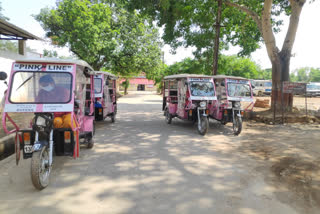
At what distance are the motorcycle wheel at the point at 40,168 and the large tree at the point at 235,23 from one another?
8.87 metres

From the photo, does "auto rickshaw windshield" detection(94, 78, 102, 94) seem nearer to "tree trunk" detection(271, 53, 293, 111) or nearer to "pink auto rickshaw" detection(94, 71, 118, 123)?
"pink auto rickshaw" detection(94, 71, 118, 123)

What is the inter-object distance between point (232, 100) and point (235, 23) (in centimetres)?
797

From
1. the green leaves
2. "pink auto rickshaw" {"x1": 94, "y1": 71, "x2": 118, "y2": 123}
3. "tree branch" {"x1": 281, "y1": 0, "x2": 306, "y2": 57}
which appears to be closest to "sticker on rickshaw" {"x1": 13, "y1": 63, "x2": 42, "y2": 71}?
"pink auto rickshaw" {"x1": 94, "y1": 71, "x2": 118, "y2": 123}

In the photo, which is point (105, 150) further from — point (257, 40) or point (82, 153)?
point (257, 40)

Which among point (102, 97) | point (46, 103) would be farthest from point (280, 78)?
point (46, 103)

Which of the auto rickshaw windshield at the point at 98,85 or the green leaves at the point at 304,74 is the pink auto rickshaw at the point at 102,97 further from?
the green leaves at the point at 304,74

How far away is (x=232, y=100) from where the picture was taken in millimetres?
8938

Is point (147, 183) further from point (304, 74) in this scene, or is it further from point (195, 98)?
point (304, 74)

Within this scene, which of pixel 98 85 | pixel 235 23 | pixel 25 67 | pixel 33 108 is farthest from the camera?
pixel 235 23

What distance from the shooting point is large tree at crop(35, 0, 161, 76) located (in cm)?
2048

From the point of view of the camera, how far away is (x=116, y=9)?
24.2 metres

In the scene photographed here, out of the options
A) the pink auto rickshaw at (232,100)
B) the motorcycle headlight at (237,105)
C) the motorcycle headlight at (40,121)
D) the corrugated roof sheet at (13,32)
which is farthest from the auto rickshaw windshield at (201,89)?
the corrugated roof sheet at (13,32)

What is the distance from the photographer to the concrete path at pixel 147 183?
3.33m

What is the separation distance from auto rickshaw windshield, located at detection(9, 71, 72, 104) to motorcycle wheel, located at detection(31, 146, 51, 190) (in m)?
1.02
